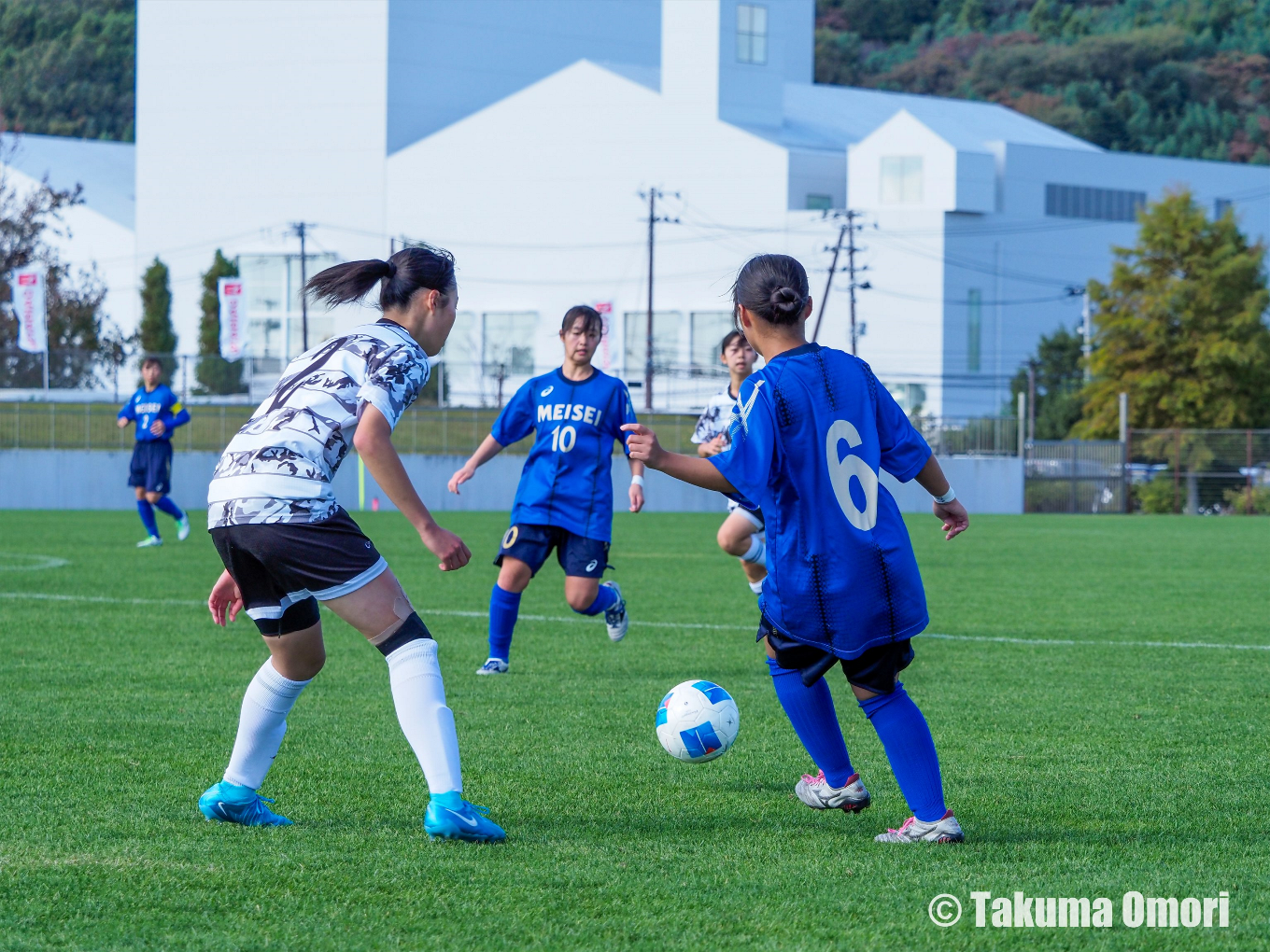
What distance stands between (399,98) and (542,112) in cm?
596

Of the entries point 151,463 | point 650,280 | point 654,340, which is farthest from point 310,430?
point 654,340

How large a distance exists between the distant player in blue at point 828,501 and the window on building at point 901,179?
46.1m

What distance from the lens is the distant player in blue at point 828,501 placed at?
4.22 metres

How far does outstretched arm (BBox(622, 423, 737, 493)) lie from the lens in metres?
4.11

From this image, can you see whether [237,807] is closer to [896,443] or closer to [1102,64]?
[896,443]

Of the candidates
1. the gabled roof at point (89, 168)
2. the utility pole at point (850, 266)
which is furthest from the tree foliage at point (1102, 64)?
the gabled roof at point (89, 168)

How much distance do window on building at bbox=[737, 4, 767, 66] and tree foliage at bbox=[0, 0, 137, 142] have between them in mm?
52252

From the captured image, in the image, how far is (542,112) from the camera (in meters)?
53.2

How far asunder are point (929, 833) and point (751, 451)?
1145 mm

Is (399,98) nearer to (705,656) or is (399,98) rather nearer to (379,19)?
(379,19)

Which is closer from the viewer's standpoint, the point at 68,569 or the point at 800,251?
the point at 68,569

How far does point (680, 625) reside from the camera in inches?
410

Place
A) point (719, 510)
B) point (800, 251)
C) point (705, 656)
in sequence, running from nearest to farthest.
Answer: point (705, 656) → point (719, 510) → point (800, 251)

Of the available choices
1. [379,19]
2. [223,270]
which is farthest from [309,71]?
[223,270]
